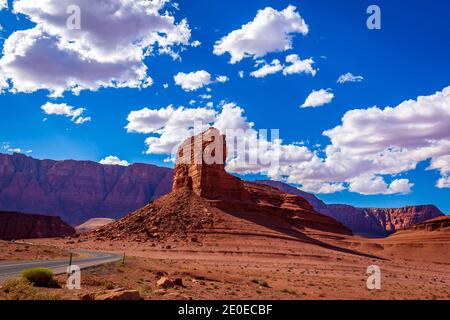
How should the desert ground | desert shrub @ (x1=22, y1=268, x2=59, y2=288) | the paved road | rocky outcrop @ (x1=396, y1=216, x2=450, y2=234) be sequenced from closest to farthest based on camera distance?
desert shrub @ (x1=22, y1=268, x2=59, y2=288), the paved road, the desert ground, rocky outcrop @ (x1=396, y1=216, x2=450, y2=234)

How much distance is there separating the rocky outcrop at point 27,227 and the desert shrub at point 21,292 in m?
97.2

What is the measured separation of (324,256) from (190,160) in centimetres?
3771

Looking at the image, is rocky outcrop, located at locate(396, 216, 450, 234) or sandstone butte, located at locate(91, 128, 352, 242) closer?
sandstone butte, located at locate(91, 128, 352, 242)

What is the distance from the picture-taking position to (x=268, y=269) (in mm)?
41156

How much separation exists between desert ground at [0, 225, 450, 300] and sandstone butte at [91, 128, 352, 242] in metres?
3.74

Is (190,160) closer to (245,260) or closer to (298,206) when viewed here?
(245,260)

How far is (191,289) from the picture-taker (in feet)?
67.0

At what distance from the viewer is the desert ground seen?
20938 millimetres

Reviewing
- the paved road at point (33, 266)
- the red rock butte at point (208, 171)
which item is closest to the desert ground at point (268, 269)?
the paved road at point (33, 266)

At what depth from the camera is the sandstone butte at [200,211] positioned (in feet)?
217

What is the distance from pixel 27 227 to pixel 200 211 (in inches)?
2343

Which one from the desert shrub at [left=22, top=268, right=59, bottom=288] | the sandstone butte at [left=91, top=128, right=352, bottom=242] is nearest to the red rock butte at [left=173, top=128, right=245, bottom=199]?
the sandstone butte at [left=91, top=128, right=352, bottom=242]

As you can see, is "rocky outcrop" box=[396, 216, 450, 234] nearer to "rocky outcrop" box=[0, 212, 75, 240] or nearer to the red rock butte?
the red rock butte

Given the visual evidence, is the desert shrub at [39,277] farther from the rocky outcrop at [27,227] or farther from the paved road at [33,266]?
the rocky outcrop at [27,227]
